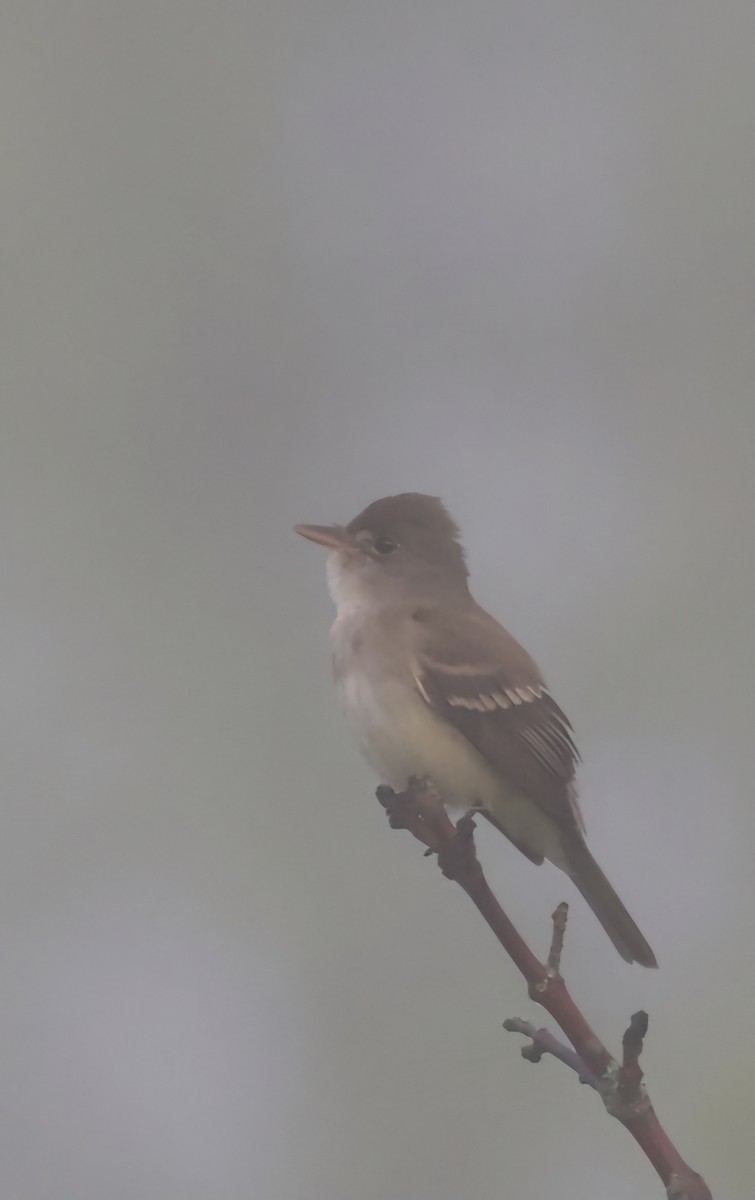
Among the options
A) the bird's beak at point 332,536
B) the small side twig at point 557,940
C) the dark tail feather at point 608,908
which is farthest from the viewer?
the bird's beak at point 332,536

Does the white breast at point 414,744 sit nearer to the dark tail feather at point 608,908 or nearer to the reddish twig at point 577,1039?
the dark tail feather at point 608,908

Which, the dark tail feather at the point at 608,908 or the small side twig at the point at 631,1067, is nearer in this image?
the small side twig at the point at 631,1067

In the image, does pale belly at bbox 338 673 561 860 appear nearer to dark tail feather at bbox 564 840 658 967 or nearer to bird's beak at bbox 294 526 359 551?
dark tail feather at bbox 564 840 658 967

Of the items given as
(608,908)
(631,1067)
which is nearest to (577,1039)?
(631,1067)

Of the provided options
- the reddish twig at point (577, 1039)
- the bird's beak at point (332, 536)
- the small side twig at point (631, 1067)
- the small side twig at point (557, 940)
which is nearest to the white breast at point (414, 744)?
the bird's beak at point (332, 536)

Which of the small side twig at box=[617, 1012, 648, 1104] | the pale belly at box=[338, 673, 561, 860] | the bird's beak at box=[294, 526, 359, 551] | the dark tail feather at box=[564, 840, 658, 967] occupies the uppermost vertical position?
the bird's beak at box=[294, 526, 359, 551]

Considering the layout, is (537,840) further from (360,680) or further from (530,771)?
(360,680)

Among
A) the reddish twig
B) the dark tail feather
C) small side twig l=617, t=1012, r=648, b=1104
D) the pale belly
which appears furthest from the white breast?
small side twig l=617, t=1012, r=648, b=1104

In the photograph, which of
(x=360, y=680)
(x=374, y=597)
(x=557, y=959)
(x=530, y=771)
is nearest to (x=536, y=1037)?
(x=557, y=959)
